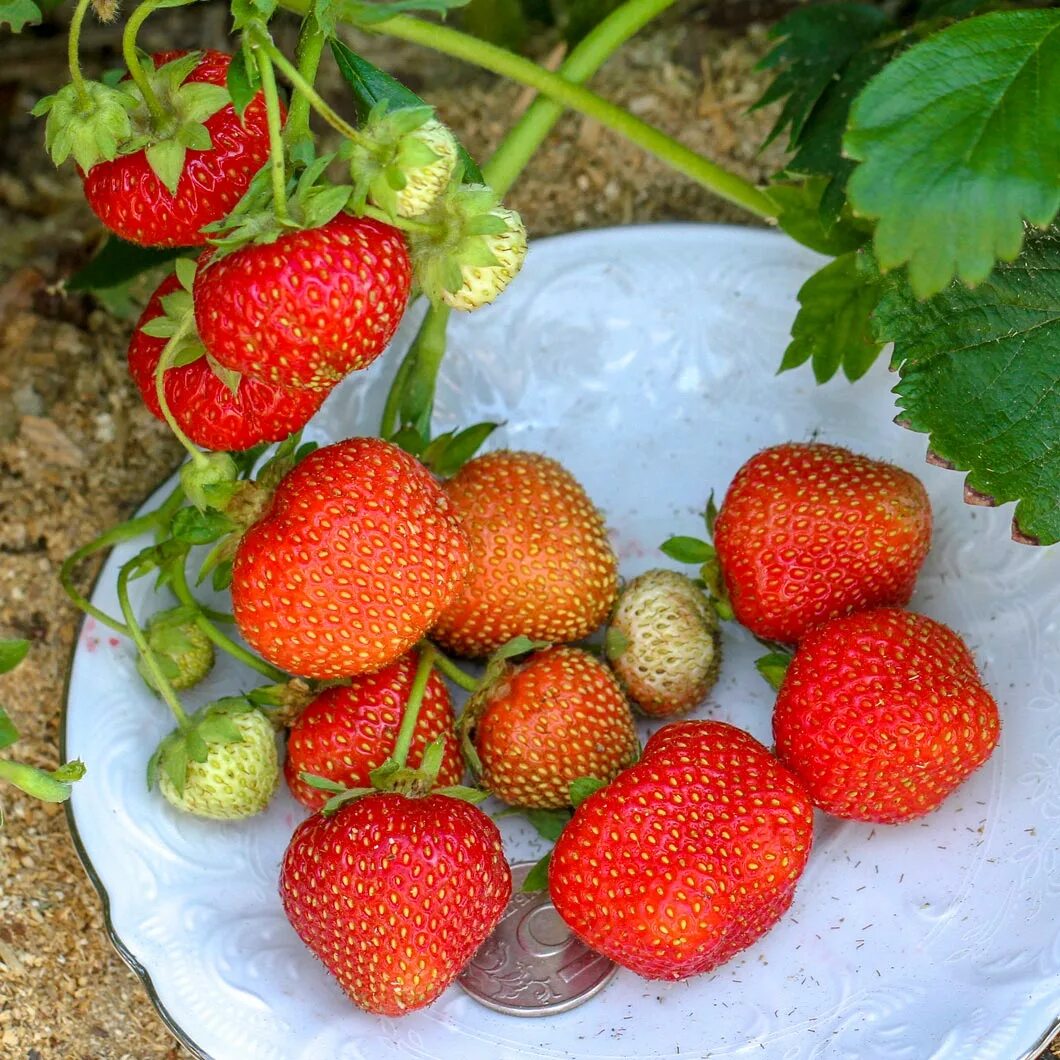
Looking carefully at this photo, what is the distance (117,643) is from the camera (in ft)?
3.90

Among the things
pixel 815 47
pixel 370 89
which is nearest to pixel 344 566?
pixel 370 89

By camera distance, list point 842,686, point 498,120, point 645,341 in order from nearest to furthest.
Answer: point 842,686 < point 645,341 < point 498,120

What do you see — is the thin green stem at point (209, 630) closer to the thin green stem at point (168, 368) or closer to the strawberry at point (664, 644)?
the thin green stem at point (168, 368)

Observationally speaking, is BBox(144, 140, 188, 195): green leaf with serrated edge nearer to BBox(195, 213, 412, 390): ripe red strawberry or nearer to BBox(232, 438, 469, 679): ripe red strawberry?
BBox(195, 213, 412, 390): ripe red strawberry

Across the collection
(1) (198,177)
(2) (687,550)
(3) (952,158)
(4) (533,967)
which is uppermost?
(3) (952,158)

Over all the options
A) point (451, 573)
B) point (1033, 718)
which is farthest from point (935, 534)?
point (451, 573)

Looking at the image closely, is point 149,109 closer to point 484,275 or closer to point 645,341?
point 484,275

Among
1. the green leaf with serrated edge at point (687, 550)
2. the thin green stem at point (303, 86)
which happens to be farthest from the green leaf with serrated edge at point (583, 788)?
the thin green stem at point (303, 86)

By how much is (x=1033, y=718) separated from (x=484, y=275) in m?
0.54

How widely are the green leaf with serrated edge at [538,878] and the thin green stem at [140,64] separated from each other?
1.92 ft

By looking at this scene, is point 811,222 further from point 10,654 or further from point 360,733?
point 10,654

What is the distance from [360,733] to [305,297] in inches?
13.8

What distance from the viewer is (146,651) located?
1.09 metres

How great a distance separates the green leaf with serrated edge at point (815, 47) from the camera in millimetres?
1311
